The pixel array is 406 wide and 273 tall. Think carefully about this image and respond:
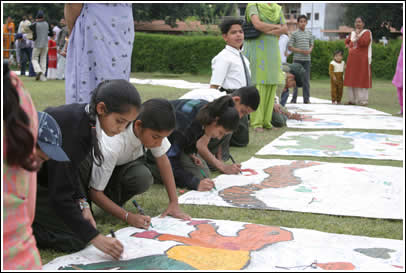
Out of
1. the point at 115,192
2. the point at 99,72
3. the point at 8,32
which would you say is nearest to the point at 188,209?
the point at 115,192

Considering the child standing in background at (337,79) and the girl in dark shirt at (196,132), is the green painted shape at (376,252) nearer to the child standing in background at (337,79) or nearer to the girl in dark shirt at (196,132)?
the girl in dark shirt at (196,132)

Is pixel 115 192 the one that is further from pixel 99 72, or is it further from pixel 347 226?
pixel 347 226

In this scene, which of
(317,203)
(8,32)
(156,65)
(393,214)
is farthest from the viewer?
(156,65)

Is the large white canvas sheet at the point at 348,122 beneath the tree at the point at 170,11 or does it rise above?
beneath

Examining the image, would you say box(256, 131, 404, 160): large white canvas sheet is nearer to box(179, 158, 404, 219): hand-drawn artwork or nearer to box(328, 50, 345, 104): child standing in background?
box(179, 158, 404, 219): hand-drawn artwork

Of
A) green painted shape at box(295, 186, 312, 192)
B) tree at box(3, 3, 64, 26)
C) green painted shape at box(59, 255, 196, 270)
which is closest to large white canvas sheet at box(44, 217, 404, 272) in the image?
green painted shape at box(59, 255, 196, 270)

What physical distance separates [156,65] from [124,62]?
1531 cm

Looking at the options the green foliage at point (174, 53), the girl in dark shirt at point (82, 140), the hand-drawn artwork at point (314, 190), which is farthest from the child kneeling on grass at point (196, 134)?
the green foliage at point (174, 53)

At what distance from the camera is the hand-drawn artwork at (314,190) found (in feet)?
9.64

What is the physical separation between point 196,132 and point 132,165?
0.75 meters

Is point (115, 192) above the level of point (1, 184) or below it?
below

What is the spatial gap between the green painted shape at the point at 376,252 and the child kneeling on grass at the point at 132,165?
0.86 meters

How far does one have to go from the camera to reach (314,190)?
3.29m

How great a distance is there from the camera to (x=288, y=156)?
4.47 m
